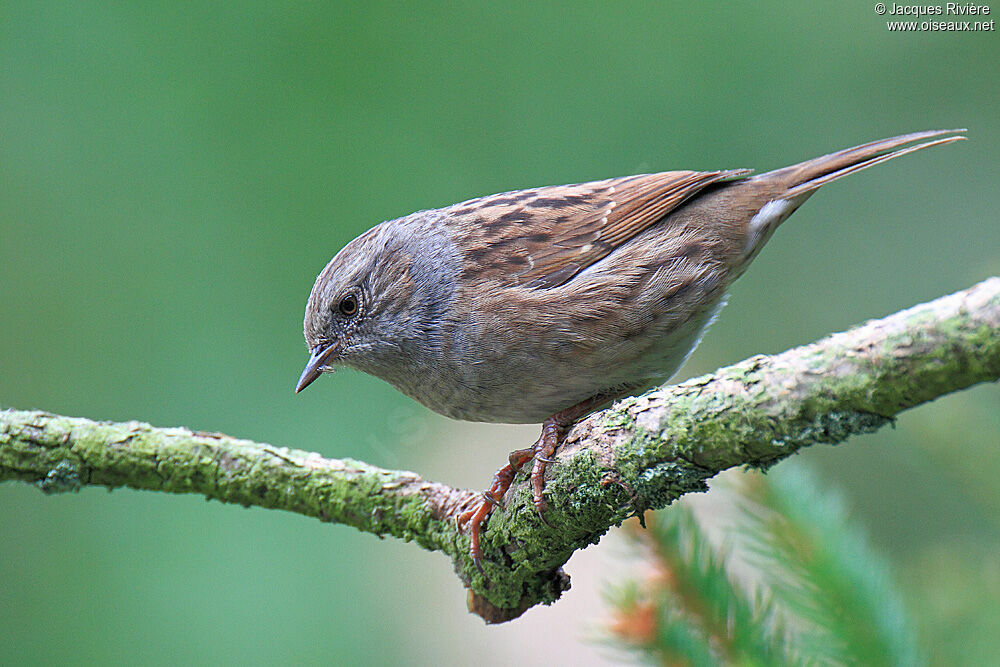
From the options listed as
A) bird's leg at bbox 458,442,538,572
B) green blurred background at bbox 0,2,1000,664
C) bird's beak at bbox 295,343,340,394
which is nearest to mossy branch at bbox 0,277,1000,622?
bird's leg at bbox 458,442,538,572

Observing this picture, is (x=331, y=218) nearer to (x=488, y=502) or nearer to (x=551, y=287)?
(x=551, y=287)

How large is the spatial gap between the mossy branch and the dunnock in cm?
35

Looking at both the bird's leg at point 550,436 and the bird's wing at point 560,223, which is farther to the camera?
the bird's wing at point 560,223

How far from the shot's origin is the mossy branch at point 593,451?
4.68ft

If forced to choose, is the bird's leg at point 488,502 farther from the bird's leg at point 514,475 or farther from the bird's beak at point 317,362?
the bird's beak at point 317,362

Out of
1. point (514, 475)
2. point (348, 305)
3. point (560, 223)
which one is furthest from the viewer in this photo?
point (348, 305)

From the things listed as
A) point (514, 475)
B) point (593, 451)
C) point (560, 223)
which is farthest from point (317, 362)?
point (593, 451)

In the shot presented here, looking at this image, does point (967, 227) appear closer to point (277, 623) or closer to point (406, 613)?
point (406, 613)

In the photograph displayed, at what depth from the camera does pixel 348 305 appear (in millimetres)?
3842

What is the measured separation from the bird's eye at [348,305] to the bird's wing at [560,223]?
53 cm

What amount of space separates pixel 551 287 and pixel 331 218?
2.53m

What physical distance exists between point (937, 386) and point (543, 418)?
2.02 m

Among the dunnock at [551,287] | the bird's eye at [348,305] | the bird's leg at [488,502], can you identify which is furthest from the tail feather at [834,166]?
the bird's eye at [348,305]

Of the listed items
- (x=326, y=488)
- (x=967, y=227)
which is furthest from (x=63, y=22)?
(x=967, y=227)
